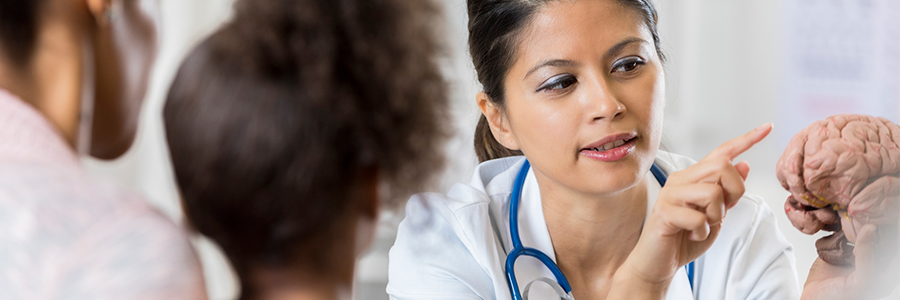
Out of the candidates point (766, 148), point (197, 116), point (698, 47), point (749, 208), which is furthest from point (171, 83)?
point (766, 148)

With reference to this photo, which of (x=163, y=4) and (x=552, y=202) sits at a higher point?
(x=163, y=4)

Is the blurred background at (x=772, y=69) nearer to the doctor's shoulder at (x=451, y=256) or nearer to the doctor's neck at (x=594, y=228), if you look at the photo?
the doctor's neck at (x=594, y=228)

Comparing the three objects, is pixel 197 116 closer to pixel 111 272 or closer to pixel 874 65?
pixel 111 272

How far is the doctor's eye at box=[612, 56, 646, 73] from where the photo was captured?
2.10ft

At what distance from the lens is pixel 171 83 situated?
1.23 feet

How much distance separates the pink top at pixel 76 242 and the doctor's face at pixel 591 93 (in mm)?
396

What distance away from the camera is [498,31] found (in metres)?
0.73

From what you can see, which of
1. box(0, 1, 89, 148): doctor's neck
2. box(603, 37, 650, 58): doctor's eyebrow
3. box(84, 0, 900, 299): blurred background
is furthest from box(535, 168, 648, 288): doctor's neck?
box(0, 1, 89, 148): doctor's neck

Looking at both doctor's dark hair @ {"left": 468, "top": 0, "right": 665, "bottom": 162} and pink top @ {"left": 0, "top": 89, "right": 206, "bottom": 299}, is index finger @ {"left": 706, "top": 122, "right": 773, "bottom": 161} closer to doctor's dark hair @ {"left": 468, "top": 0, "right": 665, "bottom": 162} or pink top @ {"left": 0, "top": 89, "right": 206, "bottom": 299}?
doctor's dark hair @ {"left": 468, "top": 0, "right": 665, "bottom": 162}

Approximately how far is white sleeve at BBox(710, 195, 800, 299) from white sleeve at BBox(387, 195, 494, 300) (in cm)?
28

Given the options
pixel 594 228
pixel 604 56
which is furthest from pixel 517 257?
pixel 604 56

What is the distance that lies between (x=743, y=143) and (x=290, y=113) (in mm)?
381

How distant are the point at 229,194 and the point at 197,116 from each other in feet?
0.16

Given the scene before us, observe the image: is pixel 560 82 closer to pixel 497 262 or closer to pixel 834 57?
pixel 497 262
